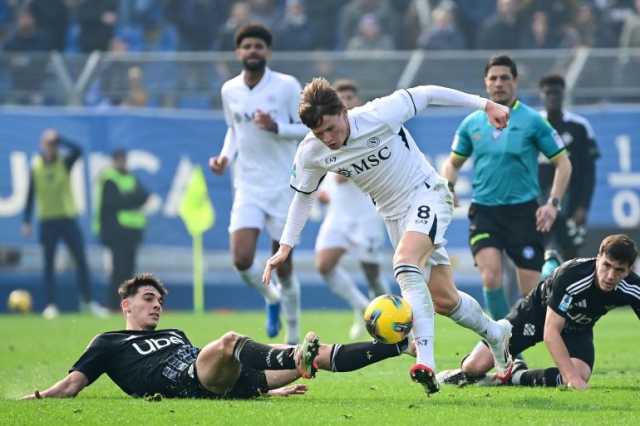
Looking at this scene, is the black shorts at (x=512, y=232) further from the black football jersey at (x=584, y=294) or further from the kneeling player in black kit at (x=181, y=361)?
the kneeling player in black kit at (x=181, y=361)

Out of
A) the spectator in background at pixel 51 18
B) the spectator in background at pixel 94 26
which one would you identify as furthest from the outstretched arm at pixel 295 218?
the spectator in background at pixel 51 18

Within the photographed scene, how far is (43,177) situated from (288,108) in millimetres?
9063

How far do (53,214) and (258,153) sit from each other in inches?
345

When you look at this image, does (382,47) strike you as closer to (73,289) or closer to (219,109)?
(219,109)

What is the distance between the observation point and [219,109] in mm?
21656

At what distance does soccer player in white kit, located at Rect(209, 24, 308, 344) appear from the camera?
13273 mm

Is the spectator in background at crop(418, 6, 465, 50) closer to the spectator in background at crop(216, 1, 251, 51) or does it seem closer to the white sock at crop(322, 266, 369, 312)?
the spectator in background at crop(216, 1, 251, 51)

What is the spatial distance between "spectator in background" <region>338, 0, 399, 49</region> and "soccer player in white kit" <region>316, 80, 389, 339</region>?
6614mm

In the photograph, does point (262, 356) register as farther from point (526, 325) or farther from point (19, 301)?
point (19, 301)

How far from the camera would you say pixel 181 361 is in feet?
29.4

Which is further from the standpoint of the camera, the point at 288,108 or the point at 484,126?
the point at 288,108

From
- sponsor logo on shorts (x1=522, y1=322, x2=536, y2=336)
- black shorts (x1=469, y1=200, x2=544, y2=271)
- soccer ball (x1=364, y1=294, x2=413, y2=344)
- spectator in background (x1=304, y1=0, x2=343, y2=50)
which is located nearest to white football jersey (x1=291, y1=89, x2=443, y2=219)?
soccer ball (x1=364, y1=294, x2=413, y2=344)

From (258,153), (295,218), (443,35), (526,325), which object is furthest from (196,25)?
(295,218)

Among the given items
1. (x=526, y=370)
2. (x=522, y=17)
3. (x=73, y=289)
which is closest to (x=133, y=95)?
(x=73, y=289)
